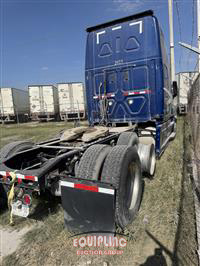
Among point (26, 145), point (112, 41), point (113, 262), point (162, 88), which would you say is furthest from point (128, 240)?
point (112, 41)

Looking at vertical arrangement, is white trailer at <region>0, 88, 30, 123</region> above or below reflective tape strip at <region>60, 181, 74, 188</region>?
above

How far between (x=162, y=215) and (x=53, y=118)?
62.3ft

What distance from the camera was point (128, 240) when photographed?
252cm

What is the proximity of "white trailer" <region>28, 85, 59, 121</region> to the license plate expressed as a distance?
18.3 metres

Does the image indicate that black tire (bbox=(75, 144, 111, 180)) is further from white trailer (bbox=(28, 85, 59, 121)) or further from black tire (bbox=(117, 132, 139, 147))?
white trailer (bbox=(28, 85, 59, 121))

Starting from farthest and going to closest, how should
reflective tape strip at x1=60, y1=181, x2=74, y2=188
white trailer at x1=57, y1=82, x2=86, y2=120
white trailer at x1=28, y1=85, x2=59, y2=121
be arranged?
1. white trailer at x1=28, y1=85, x2=59, y2=121
2. white trailer at x1=57, y1=82, x2=86, y2=120
3. reflective tape strip at x1=60, y1=181, x2=74, y2=188

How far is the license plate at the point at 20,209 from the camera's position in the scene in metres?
2.50

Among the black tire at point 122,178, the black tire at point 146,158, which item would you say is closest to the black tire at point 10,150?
the black tire at point 122,178

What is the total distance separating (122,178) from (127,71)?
3.71m

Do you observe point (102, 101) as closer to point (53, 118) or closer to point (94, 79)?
point (94, 79)

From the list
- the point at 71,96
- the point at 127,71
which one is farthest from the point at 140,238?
the point at 71,96

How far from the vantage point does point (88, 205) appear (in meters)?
2.37

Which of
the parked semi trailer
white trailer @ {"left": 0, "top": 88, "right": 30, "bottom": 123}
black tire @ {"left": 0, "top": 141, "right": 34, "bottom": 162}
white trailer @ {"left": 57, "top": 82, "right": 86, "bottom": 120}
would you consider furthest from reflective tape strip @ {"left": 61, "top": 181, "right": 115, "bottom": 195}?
white trailer @ {"left": 0, "top": 88, "right": 30, "bottom": 123}

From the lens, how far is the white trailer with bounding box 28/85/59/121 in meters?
19.8
